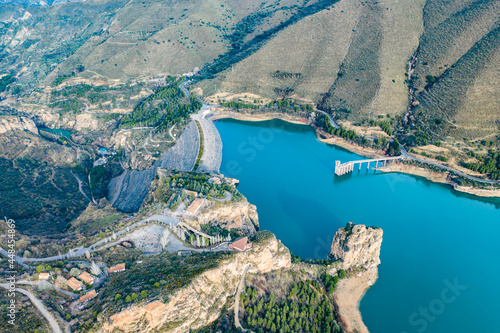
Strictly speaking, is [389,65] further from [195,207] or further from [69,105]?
[69,105]

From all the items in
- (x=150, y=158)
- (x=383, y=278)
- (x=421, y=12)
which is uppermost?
(x=421, y=12)

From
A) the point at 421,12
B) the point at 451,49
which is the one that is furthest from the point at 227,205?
the point at 421,12

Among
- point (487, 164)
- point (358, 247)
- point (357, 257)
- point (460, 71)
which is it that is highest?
point (460, 71)

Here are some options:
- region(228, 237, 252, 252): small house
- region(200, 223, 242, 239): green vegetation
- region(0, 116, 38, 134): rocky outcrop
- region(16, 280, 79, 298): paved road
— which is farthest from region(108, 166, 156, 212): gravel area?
region(0, 116, 38, 134): rocky outcrop

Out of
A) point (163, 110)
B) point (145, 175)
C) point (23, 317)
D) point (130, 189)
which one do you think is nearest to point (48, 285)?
point (23, 317)

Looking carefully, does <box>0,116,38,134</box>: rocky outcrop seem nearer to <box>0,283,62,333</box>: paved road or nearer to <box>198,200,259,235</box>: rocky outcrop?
<box>198,200,259,235</box>: rocky outcrop

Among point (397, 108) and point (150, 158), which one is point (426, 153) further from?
point (150, 158)
